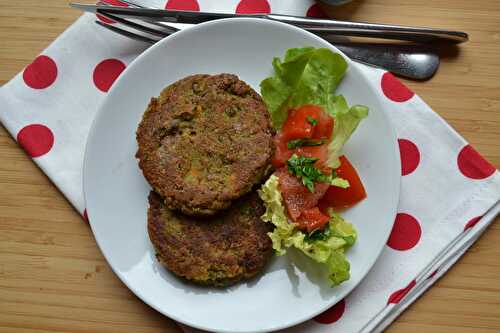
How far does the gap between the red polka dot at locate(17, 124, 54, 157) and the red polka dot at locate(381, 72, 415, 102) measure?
6.88ft

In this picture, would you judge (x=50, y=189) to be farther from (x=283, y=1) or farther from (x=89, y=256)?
(x=283, y=1)

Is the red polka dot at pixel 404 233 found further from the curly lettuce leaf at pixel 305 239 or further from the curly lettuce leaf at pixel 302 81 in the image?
the curly lettuce leaf at pixel 302 81

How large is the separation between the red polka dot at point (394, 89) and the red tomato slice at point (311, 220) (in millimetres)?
921

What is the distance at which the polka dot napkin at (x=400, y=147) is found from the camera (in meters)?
3.12

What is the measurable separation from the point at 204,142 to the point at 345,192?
85cm

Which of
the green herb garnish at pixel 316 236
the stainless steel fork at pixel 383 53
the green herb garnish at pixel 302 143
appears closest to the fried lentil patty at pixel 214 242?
the green herb garnish at pixel 316 236

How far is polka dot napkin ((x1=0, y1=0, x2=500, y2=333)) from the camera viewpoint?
312 cm

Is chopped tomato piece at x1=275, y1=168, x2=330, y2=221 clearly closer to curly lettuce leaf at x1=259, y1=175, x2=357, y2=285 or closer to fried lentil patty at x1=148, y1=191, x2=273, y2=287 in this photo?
curly lettuce leaf at x1=259, y1=175, x2=357, y2=285

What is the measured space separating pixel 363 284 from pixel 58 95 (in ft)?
7.23

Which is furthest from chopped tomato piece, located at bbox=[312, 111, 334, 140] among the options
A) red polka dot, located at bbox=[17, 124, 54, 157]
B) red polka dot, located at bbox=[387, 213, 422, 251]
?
red polka dot, located at bbox=[17, 124, 54, 157]

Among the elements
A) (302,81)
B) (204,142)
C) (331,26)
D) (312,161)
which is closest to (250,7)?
(331,26)

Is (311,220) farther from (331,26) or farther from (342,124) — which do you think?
(331,26)

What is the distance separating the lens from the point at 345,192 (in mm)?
3037

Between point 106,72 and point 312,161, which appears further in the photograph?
point 106,72
